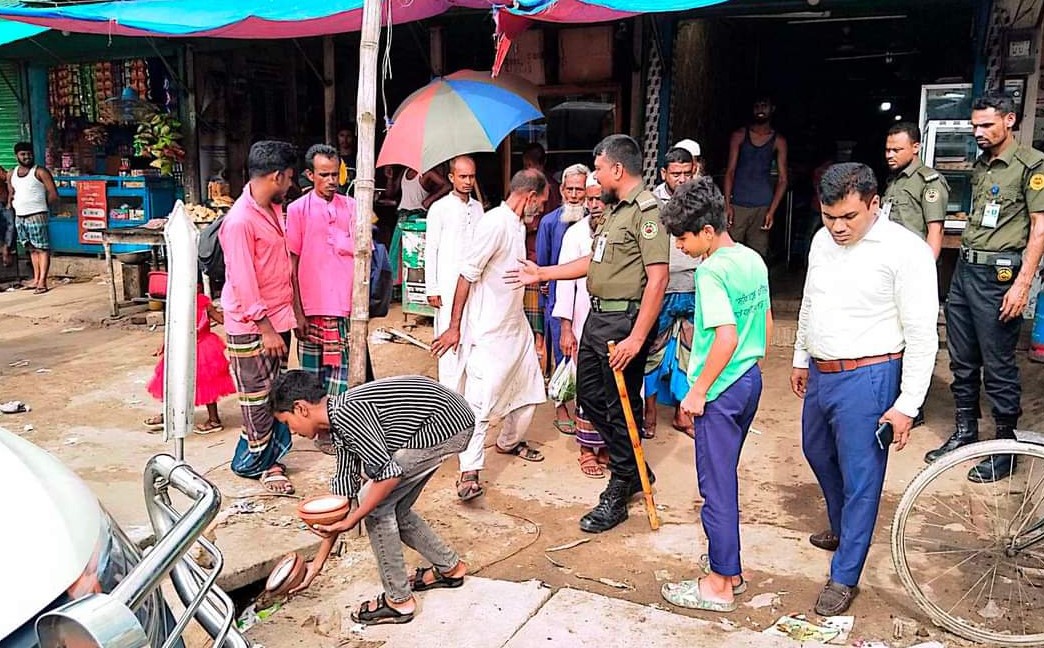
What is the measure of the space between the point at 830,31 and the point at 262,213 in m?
9.18

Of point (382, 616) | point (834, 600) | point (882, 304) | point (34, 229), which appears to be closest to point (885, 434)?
point (882, 304)

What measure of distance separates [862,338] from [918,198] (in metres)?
2.35

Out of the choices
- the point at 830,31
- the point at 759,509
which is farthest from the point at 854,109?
the point at 759,509

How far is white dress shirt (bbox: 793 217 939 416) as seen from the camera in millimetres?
3176

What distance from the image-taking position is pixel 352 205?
4.89 meters

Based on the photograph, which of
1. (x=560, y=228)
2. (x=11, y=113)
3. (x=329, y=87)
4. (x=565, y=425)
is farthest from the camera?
(x=11, y=113)

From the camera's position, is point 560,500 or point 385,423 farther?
point 560,500

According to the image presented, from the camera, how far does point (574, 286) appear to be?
534 centimetres

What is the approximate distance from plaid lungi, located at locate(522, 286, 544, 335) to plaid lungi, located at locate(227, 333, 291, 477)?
214 cm

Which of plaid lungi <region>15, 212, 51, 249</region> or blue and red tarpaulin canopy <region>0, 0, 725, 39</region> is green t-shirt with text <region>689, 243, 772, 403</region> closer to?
blue and red tarpaulin canopy <region>0, 0, 725, 39</region>

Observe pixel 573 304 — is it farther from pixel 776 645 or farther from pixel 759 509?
pixel 776 645

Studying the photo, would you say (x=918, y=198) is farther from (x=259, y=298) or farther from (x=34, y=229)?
(x=34, y=229)

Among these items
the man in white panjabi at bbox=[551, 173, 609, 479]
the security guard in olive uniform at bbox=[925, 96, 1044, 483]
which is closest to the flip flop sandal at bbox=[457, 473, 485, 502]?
the man in white panjabi at bbox=[551, 173, 609, 479]

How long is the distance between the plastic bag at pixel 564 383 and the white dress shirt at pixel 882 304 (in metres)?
2.18
